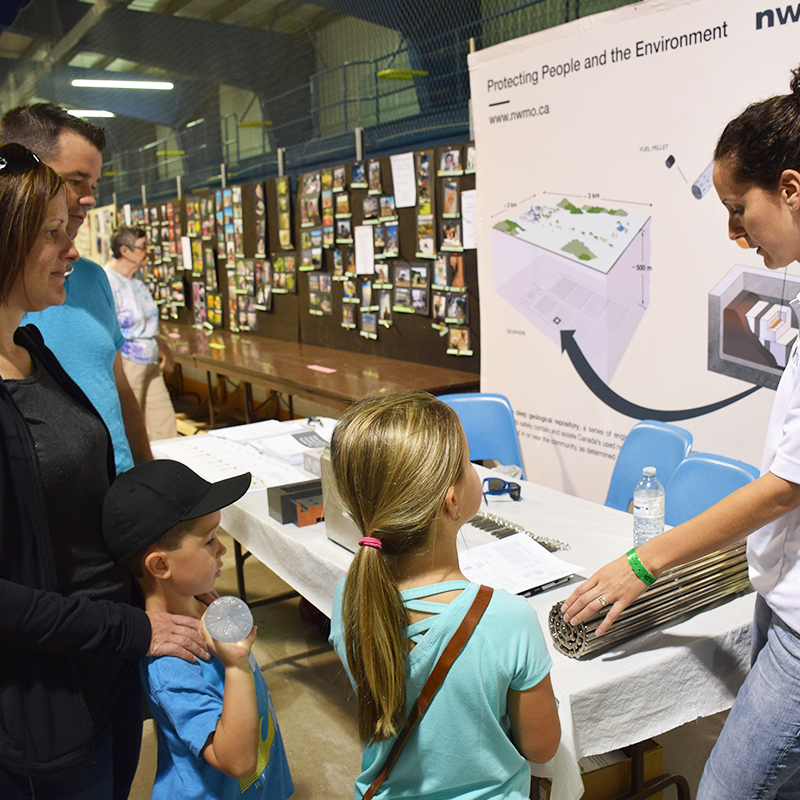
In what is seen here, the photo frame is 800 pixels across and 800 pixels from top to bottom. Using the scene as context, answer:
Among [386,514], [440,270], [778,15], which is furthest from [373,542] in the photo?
[440,270]

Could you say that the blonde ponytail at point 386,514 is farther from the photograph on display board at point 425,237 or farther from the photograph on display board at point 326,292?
the photograph on display board at point 326,292

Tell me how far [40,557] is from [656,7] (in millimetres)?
2733

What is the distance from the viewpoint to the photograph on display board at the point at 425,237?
14.0 feet

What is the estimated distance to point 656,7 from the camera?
265 centimetres

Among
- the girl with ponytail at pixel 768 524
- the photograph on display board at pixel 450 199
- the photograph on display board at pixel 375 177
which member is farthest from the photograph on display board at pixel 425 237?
the girl with ponytail at pixel 768 524

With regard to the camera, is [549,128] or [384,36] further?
[384,36]

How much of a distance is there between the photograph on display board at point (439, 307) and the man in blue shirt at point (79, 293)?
8.65ft

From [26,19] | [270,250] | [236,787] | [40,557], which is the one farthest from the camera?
[26,19]

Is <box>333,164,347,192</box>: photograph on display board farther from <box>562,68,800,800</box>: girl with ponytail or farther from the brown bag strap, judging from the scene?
the brown bag strap

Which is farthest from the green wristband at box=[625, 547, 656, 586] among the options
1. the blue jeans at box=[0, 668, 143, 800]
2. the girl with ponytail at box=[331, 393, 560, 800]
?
the blue jeans at box=[0, 668, 143, 800]

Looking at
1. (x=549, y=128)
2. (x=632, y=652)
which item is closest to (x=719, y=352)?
(x=549, y=128)

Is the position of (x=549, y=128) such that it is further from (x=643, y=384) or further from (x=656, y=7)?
(x=643, y=384)

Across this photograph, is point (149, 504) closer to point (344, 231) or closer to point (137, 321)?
point (137, 321)

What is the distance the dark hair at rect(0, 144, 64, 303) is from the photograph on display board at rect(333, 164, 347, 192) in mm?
3988
